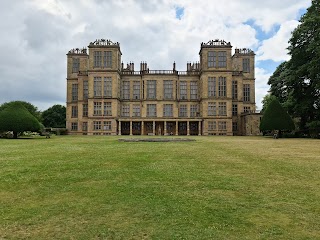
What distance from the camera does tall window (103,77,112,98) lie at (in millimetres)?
56312

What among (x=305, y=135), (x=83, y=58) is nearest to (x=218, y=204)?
(x=305, y=135)

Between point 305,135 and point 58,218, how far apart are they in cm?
4143

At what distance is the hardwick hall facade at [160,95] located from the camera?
56312mm

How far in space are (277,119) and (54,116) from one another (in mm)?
66092

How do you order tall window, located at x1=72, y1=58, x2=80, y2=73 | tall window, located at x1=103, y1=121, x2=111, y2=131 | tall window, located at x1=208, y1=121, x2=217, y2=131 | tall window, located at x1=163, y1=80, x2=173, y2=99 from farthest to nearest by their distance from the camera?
1. tall window, located at x1=72, y1=58, x2=80, y2=73
2. tall window, located at x1=163, y1=80, x2=173, y2=99
3. tall window, located at x1=208, y1=121, x2=217, y2=131
4. tall window, located at x1=103, y1=121, x2=111, y2=131

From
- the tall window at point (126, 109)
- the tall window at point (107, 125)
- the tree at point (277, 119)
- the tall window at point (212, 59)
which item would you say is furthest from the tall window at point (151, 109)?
the tree at point (277, 119)

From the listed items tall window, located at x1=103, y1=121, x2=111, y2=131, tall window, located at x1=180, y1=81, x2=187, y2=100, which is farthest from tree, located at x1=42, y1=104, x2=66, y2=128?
tall window, located at x1=180, y1=81, x2=187, y2=100

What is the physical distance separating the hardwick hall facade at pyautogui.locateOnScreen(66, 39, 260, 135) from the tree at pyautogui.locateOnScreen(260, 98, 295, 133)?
1325 centimetres

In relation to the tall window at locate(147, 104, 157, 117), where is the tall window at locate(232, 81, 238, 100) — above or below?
above

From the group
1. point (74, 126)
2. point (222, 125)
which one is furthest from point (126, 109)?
point (222, 125)

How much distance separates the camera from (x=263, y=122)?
40500mm

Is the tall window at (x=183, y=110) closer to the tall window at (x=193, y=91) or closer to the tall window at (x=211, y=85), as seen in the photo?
the tall window at (x=193, y=91)

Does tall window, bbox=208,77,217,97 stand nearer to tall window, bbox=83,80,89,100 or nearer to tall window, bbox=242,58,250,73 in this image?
tall window, bbox=242,58,250,73

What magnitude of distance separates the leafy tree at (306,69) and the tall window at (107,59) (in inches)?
1259
